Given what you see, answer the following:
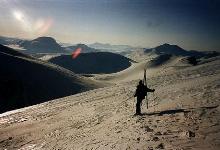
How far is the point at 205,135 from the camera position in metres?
11.0

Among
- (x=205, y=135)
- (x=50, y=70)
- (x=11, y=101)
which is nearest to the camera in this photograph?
(x=205, y=135)

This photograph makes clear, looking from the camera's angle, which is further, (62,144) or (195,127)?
(62,144)

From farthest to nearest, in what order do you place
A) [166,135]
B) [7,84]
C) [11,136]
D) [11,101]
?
1. [7,84]
2. [11,101]
3. [11,136]
4. [166,135]

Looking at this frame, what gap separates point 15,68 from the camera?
76.4 meters

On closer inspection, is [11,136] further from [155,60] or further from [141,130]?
[155,60]

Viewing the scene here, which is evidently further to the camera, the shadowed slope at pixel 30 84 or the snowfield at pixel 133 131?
the shadowed slope at pixel 30 84

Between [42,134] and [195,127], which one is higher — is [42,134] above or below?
below

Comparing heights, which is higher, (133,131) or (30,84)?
(30,84)

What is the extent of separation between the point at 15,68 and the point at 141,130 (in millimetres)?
68033

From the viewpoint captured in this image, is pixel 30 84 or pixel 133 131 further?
pixel 30 84

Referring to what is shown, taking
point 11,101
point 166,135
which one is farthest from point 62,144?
point 11,101

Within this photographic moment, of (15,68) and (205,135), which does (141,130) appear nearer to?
(205,135)

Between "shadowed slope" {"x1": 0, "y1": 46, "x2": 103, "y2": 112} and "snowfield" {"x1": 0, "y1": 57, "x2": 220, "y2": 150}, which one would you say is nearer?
"snowfield" {"x1": 0, "y1": 57, "x2": 220, "y2": 150}

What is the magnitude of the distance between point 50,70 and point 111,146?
243 ft
